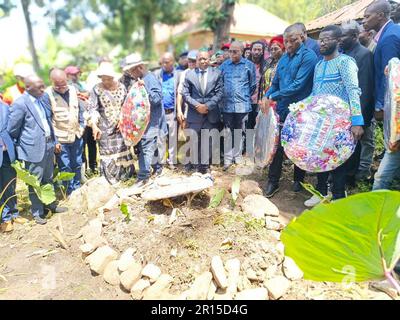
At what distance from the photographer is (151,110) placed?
4656 millimetres

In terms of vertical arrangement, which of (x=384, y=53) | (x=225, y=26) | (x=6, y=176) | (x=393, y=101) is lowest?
(x=6, y=176)

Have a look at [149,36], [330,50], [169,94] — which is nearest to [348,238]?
[330,50]

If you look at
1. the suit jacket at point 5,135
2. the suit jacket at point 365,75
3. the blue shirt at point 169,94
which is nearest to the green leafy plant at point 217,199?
the suit jacket at point 365,75

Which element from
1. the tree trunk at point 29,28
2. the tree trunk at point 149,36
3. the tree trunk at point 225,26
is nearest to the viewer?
the tree trunk at point 225,26

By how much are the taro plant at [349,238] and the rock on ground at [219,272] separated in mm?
1560

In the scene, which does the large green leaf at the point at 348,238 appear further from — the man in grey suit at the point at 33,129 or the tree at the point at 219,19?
the tree at the point at 219,19

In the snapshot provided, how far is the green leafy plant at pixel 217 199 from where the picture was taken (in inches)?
146

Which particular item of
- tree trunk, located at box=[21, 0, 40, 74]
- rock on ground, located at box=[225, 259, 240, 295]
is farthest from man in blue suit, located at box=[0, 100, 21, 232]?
tree trunk, located at box=[21, 0, 40, 74]

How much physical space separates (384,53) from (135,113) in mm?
2844

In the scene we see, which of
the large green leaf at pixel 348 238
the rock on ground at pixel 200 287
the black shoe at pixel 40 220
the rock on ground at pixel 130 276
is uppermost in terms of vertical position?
the large green leaf at pixel 348 238

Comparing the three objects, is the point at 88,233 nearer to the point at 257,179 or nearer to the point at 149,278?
the point at 149,278

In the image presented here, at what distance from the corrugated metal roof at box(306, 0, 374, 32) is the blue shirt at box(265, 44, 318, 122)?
1505mm

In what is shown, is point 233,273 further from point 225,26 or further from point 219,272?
point 225,26

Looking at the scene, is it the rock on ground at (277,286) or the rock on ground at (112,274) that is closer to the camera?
the rock on ground at (277,286)
